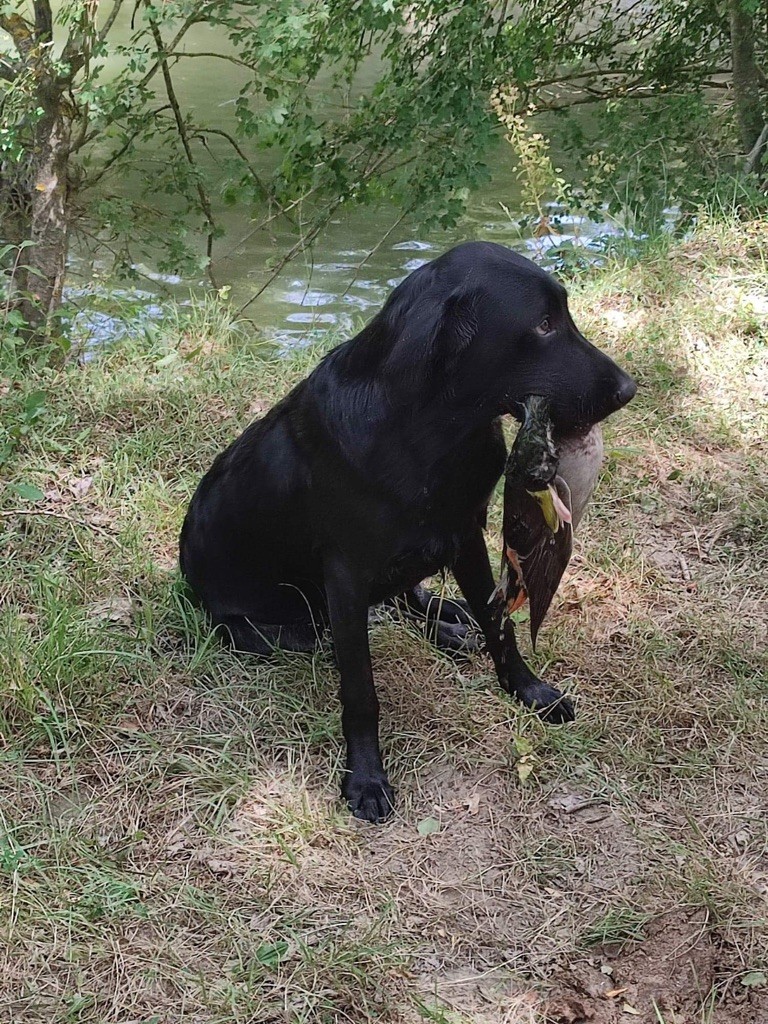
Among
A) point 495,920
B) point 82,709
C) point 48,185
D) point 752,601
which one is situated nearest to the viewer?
point 495,920

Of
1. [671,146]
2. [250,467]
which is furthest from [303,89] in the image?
[250,467]

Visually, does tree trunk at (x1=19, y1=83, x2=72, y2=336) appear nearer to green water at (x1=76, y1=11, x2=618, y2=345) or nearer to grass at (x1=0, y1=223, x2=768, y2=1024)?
green water at (x1=76, y1=11, x2=618, y2=345)

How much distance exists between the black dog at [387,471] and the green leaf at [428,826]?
0.10 meters

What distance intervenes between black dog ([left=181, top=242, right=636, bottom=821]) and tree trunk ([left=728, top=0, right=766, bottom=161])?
4382 mm

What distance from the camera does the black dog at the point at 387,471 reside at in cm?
231

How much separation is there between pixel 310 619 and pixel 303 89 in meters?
3.35

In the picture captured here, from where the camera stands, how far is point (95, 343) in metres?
5.02

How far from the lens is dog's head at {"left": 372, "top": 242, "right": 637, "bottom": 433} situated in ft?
7.54

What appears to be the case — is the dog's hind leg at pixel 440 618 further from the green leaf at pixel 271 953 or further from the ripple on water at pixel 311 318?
the ripple on water at pixel 311 318

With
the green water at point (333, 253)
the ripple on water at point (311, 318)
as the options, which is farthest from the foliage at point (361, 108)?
the ripple on water at point (311, 318)

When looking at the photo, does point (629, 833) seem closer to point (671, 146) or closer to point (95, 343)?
point (95, 343)

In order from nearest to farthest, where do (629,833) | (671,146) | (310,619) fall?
(629,833) → (310,619) → (671,146)

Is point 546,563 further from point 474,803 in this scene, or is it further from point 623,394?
point 474,803

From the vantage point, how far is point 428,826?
8.46ft
